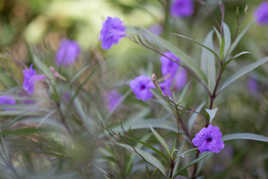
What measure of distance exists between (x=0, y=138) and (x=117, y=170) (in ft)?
1.23

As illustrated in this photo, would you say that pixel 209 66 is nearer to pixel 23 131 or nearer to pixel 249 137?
pixel 249 137

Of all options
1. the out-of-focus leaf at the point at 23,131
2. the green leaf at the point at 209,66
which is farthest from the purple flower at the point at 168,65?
the out-of-focus leaf at the point at 23,131

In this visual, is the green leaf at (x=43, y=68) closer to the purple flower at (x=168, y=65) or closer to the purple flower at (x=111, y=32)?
the purple flower at (x=111, y=32)

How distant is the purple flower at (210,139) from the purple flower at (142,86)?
25 cm

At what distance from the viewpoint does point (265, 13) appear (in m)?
1.69

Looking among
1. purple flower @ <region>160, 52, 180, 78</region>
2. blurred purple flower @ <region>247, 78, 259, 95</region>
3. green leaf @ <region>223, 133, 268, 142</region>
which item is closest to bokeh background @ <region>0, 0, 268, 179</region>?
blurred purple flower @ <region>247, 78, 259, 95</region>

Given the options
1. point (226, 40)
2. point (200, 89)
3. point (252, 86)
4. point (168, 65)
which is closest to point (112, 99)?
point (200, 89)

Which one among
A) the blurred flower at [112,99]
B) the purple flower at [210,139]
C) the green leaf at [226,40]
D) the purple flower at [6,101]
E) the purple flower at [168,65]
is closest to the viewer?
the purple flower at [210,139]

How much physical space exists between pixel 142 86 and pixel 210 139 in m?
0.28

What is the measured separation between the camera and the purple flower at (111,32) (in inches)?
34.1

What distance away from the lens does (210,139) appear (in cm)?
70

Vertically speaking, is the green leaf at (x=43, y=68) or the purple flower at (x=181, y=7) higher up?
the purple flower at (x=181, y=7)

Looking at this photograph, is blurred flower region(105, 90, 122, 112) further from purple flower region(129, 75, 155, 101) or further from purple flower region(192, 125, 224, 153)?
purple flower region(192, 125, 224, 153)

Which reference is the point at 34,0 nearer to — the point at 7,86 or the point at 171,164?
the point at 7,86
